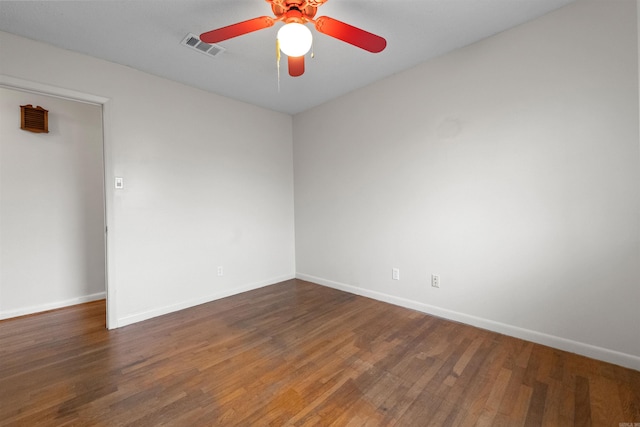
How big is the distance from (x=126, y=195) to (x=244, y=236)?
1.41m

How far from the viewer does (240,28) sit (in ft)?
4.96

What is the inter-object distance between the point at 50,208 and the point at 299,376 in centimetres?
347

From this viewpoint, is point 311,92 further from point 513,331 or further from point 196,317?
point 513,331

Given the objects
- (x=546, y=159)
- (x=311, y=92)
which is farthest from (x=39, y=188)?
(x=546, y=159)

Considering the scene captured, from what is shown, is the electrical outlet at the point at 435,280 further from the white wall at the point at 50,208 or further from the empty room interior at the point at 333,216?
the white wall at the point at 50,208

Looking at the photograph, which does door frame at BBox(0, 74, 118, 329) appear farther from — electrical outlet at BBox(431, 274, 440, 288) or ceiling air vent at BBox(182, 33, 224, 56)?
electrical outlet at BBox(431, 274, 440, 288)

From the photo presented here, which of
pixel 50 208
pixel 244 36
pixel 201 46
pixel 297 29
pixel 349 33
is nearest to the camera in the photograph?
pixel 297 29

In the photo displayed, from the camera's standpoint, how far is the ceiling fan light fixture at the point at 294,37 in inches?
54.1

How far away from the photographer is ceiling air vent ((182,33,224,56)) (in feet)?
7.19

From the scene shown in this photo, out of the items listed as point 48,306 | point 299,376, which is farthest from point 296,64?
point 48,306

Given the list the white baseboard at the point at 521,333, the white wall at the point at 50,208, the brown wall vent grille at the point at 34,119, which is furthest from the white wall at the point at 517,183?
the brown wall vent grille at the point at 34,119

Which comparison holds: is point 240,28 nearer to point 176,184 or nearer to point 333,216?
point 176,184

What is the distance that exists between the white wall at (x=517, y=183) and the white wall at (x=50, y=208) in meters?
3.39

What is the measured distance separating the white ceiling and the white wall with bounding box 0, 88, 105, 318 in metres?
1.32
